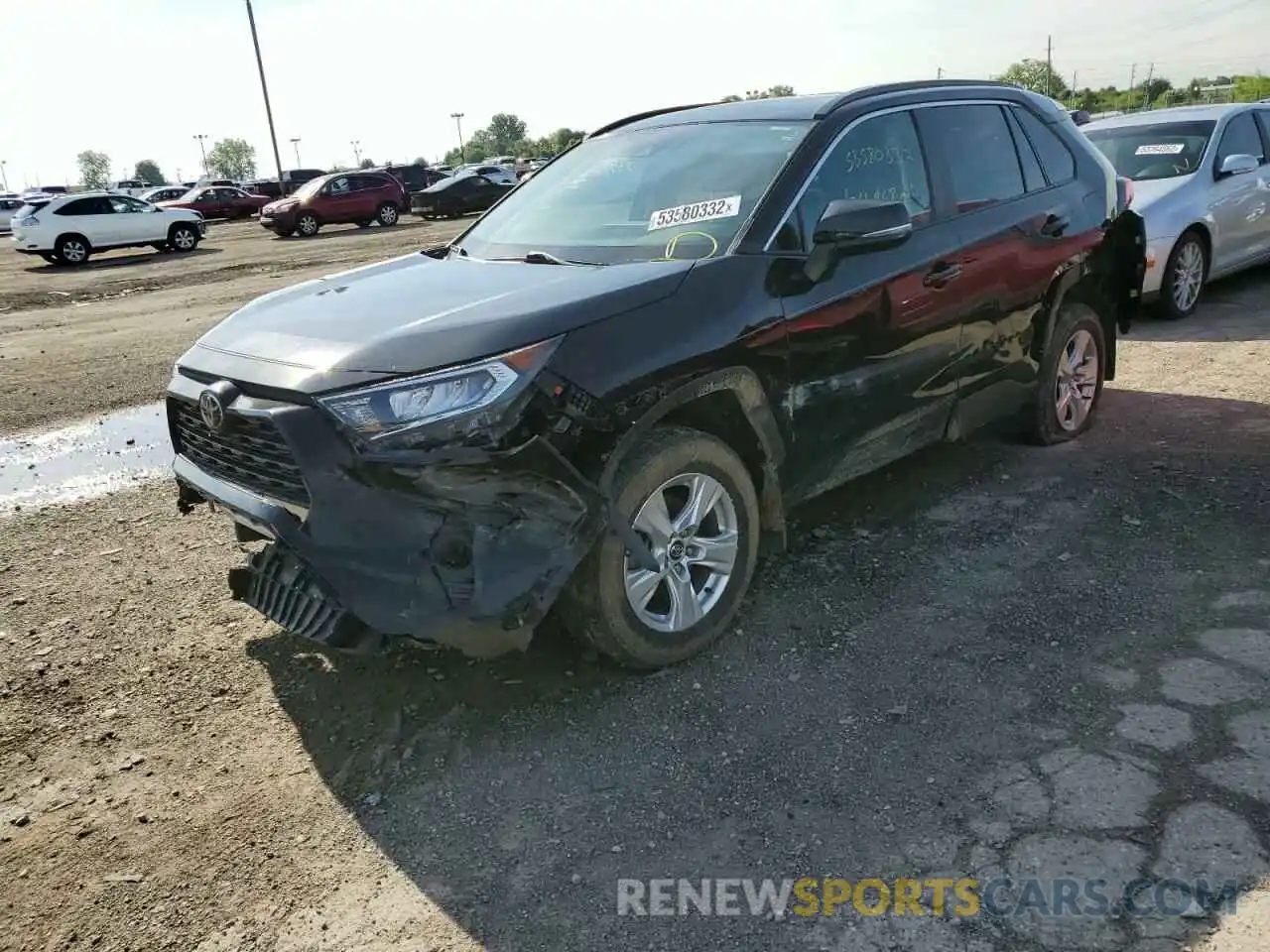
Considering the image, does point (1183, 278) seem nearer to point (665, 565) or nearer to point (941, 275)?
point (941, 275)

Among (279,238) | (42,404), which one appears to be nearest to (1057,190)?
(42,404)

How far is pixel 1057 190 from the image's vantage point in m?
5.23

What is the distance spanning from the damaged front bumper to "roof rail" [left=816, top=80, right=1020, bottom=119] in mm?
2128

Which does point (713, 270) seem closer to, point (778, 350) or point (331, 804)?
point (778, 350)

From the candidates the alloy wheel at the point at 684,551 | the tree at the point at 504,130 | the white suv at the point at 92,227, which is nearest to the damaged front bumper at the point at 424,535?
the alloy wheel at the point at 684,551

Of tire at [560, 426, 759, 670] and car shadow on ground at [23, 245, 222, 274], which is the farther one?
car shadow on ground at [23, 245, 222, 274]

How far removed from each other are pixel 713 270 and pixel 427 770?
1.91m

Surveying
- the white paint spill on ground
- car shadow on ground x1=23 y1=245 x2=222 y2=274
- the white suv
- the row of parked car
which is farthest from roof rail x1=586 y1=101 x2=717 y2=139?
the white suv

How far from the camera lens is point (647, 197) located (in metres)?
4.11

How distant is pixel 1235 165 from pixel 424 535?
8838mm

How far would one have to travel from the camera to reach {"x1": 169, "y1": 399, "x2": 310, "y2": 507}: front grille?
308 cm

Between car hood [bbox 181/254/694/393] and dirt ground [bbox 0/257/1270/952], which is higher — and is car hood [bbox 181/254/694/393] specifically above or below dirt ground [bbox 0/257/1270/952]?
above

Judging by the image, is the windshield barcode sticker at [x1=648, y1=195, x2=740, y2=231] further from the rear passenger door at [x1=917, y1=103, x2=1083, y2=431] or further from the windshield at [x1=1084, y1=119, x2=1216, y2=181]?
the windshield at [x1=1084, y1=119, x2=1216, y2=181]

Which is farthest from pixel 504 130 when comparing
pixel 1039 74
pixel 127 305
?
pixel 127 305
